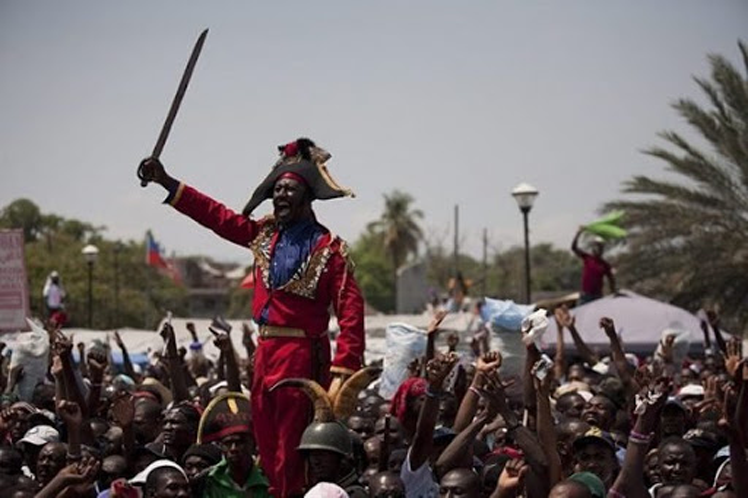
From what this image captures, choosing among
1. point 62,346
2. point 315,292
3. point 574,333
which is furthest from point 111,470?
point 574,333

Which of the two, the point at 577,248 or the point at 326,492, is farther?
the point at 577,248

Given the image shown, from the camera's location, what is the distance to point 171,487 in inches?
202

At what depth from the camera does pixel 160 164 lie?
650cm

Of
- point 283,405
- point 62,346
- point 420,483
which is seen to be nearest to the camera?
point 420,483

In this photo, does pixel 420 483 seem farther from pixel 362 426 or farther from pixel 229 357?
pixel 229 357

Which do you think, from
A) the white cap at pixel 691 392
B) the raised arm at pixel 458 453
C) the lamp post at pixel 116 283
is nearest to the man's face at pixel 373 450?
the raised arm at pixel 458 453

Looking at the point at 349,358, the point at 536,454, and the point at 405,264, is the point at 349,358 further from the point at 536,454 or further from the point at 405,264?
the point at 405,264

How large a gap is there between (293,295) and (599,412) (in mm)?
2134

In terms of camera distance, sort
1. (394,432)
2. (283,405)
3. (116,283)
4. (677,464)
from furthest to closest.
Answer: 1. (116,283)
2. (394,432)
3. (283,405)
4. (677,464)

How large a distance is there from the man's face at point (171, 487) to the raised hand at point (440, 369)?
126 centimetres

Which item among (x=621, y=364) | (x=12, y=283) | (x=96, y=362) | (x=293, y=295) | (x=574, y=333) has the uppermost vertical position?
(x=12, y=283)

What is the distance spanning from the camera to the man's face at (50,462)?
6195mm

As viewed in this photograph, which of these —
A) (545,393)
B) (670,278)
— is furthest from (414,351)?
(670,278)

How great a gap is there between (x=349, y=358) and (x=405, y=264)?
59.8 m
